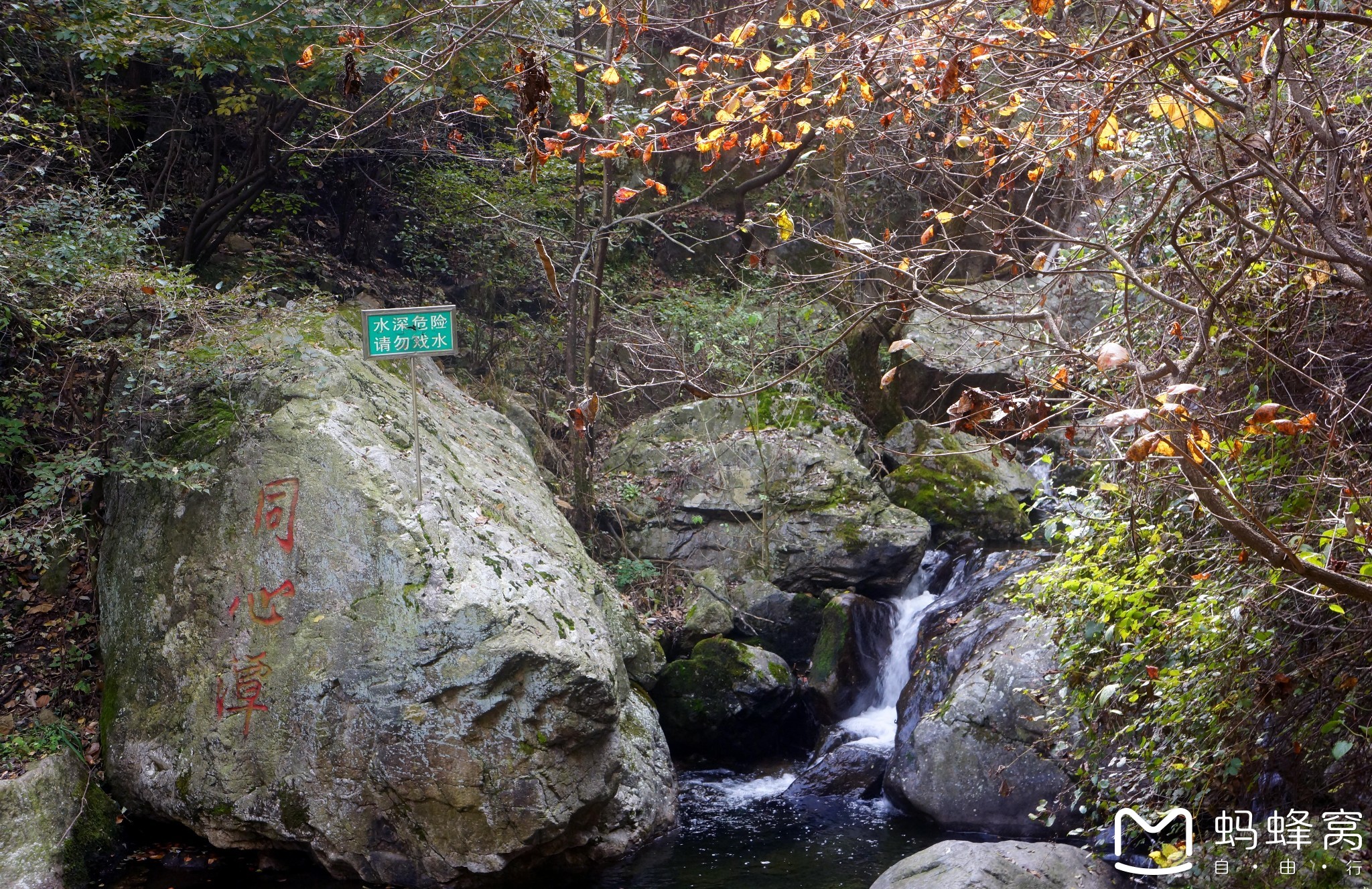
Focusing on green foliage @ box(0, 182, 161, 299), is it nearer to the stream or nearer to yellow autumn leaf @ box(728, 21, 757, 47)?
the stream

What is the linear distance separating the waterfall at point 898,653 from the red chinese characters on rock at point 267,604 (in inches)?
182

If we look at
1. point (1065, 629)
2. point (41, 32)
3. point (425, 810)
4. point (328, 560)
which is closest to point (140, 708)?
point (328, 560)

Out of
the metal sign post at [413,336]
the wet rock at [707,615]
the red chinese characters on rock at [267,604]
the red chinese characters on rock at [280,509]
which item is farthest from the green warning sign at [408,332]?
the wet rock at [707,615]

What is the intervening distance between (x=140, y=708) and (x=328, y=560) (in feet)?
4.98

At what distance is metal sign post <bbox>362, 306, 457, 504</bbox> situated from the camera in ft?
19.7

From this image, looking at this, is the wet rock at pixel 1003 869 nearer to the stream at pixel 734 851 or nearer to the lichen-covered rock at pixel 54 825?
the stream at pixel 734 851

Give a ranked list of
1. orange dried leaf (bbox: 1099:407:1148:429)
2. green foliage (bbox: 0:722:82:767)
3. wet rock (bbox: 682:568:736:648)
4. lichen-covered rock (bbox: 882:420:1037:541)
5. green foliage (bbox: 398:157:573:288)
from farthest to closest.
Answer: green foliage (bbox: 398:157:573:288)
lichen-covered rock (bbox: 882:420:1037:541)
wet rock (bbox: 682:568:736:648)
green foliage (bbox: 0:722:82:767)
orange dried leaf (bbox: 1099:407:1148:429)

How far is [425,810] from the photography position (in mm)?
5461

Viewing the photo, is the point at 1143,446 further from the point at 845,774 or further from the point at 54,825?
the point at 54,825

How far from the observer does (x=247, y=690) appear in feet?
18.6

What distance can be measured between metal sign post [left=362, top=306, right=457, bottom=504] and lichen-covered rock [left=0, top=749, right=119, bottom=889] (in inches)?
103

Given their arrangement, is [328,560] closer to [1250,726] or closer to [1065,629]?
[1065,629]

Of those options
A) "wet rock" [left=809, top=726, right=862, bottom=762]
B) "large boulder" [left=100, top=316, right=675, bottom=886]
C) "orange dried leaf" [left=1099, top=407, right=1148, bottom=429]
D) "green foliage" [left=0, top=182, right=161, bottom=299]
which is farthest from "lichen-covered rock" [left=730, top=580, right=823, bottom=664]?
"orange dried leaf" [left=1099, top=407, right=1148, bottom=429]

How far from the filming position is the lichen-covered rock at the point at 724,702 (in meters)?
7.76
